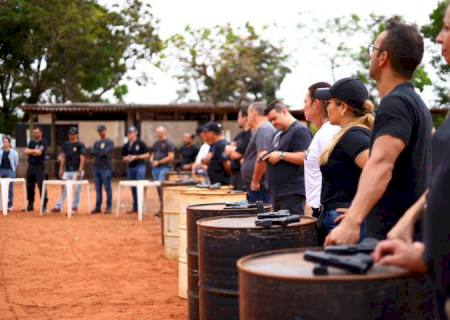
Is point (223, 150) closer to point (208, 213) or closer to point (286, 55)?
point (208, 213)

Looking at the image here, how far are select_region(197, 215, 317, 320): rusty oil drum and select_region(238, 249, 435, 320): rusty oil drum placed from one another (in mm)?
1096

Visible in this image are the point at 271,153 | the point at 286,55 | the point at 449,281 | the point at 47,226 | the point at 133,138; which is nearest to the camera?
the point at 449,281

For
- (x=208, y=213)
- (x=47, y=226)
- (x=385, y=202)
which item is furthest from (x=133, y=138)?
(x=385, y=202)

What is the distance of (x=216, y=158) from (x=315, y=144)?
605 cm

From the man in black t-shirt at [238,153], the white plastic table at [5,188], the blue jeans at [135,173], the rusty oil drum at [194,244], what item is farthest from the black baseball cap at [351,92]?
the white plastic table at [5,188]

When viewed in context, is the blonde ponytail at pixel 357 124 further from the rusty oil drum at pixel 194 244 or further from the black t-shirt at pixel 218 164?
the black t-shirt at pixel 218 164

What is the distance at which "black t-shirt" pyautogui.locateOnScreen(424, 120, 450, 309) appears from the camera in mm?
2650

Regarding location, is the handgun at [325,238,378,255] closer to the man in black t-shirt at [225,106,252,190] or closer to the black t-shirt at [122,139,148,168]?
the man in black t-shirt at [225,106,252,190]

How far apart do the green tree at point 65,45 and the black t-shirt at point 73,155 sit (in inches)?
799

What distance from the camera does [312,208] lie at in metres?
5.50

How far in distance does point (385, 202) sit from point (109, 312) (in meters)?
3.81

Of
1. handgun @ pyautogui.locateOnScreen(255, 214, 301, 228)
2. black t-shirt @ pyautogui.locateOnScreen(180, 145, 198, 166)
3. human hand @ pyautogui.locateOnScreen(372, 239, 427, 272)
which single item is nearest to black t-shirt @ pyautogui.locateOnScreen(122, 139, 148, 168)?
black t-shirt @ pyautogui.locateOnScreen(180, 145, 198, 166)

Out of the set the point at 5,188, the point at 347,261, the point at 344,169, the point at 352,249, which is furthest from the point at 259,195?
the point at 5,188

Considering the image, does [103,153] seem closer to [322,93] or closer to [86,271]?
[86,271]
